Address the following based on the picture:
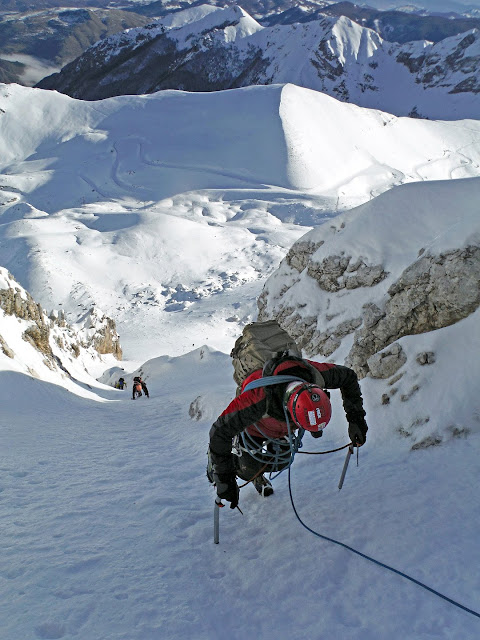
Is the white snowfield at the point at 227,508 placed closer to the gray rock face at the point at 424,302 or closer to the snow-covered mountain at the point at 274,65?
the gray rock face at the point at 424,302

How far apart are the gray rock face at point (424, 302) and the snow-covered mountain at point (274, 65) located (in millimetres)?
180937

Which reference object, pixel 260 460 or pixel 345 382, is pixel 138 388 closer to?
pixel 260 460

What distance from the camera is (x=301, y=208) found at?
65.8 m

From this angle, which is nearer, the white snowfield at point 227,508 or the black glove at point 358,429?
the white snowfield at point 227,508

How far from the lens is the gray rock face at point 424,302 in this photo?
770 centimetres

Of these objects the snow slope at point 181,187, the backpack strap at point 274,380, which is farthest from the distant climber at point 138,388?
the snow slope at point 181,187

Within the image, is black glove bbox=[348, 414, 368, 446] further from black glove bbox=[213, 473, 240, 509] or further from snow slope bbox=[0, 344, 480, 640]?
black glove bbox=[213, 473, 240, 509]

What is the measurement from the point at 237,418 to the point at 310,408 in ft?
2.39

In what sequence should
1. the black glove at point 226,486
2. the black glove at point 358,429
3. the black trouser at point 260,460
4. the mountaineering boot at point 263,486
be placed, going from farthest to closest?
the mountaineering boot at point 263,486 → the black glove at point 358,429 → the black trouser at point 260,460 → the black glove at point 226,486

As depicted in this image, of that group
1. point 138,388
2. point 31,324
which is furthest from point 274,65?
point 138,388

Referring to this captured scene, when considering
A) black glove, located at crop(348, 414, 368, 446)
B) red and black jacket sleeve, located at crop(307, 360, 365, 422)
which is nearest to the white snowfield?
black glove, located at crop(348, 414, 368, 446)

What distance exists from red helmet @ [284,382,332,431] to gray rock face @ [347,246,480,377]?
526cm

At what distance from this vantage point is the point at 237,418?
3619mm

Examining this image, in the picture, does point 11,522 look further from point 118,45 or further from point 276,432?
point 118,45
